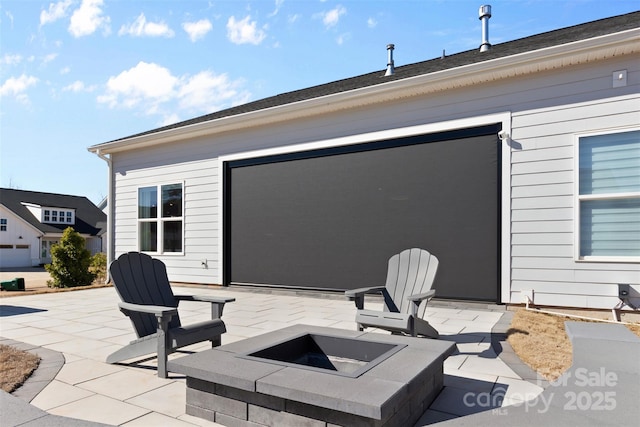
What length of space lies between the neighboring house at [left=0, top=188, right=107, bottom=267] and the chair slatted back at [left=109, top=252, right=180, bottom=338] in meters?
27.0

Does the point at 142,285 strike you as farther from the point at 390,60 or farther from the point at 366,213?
the point at 390,60

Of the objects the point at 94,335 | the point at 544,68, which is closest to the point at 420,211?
the point at 544,68

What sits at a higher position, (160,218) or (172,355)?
(160,218)

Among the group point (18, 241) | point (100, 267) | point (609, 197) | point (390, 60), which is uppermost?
point (390, 60)

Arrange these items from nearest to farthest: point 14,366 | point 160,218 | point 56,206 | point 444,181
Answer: point 14,366, point 444,181, point 160,218, point 56,206

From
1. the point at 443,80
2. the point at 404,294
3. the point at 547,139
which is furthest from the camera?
the point at 443,80

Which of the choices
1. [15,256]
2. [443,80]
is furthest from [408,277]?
[15,256]

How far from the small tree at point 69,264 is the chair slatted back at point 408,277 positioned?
941 centimetres

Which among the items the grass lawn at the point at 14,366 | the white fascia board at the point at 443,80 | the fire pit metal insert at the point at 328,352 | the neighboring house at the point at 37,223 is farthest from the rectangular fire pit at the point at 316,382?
the neighboring house at the point at 37,223

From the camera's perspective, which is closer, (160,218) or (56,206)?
(160,218)

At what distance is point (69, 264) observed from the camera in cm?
1045

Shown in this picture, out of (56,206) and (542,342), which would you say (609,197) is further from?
(56,206)

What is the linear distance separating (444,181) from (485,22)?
4975 millimetres

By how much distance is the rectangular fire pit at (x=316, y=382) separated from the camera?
6.58ft
